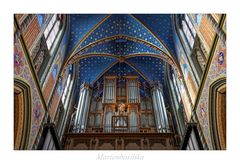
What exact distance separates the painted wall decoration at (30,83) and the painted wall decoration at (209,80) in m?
5.82

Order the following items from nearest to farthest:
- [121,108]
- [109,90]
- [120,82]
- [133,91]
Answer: [121,108], [133,91], [109,90], [120,82]

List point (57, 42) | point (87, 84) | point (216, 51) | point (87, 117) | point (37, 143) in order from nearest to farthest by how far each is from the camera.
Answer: point (216, 51) < point (37, 143) < point (57, 42) < point (87, 117) < point (87, 84)

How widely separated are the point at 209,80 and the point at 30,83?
5917 mm

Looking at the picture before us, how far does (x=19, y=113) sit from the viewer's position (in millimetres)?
8070

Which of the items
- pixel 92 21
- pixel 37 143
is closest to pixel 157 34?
pixel 92 21

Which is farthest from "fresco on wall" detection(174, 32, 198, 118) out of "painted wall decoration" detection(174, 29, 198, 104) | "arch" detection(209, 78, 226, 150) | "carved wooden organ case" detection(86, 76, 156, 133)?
"carved wooden organ case" detection(86, 76, 156, 133)

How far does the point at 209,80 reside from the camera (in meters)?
8.47

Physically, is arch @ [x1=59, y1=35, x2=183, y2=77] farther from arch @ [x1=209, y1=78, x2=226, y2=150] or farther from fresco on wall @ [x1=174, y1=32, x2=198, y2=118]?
arch @ [x1=209, y1=78, x2=226, y2=150]

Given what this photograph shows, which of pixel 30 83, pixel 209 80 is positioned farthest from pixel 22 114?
pixel 209 80

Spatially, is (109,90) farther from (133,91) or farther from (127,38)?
(127,38)

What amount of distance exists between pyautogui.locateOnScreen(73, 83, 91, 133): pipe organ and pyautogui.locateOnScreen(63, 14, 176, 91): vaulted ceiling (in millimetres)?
1895

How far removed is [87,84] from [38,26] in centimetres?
773

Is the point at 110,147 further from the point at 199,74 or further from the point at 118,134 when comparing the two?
the point at 199,74
